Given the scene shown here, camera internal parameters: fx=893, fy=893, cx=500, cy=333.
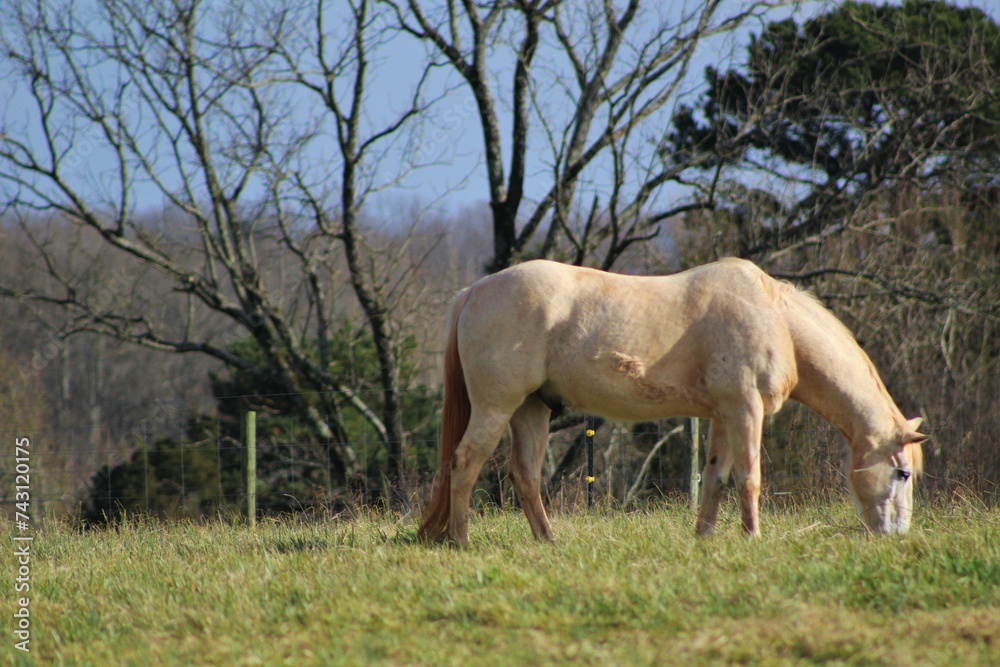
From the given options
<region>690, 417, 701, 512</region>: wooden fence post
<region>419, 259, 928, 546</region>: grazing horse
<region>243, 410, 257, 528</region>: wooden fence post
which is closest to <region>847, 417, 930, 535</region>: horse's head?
<region>419, 259, 928, 546</region>: grazing horse

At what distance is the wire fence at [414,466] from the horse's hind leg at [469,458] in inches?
69.1

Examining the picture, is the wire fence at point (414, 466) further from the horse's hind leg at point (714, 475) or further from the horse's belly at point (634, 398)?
the horse's belly at point (634, 398)

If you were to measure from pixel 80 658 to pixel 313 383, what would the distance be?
10800mm

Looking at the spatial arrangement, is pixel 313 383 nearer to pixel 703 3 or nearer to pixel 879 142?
pixel 703 3

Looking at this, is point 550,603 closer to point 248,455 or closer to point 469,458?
point 469,458

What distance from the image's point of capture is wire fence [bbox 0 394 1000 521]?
8805 millimetres

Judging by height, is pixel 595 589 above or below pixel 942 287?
below

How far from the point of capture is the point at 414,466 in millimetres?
10891

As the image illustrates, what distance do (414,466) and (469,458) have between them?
5.75m

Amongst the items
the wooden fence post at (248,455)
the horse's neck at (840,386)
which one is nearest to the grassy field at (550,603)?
the horse's neck at (840,386)

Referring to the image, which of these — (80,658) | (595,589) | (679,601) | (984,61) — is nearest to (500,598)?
(595,589)

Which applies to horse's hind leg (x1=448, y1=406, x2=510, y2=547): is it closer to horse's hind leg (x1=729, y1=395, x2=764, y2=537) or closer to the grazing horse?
the grazing horse

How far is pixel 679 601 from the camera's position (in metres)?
3.50

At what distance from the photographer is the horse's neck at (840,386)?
209 inches
